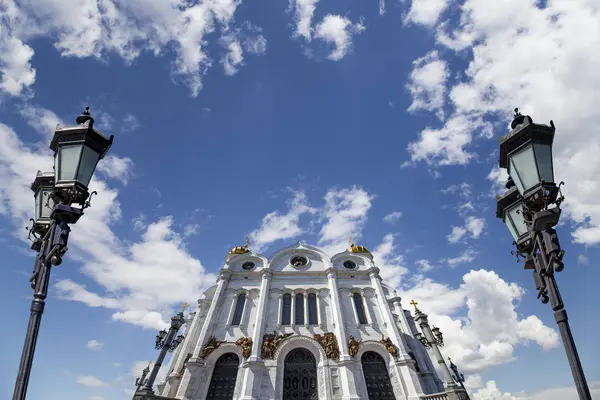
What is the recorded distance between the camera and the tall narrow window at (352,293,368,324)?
25680mm

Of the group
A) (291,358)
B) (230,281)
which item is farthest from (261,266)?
(291,358)

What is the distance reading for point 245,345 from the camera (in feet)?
74.4

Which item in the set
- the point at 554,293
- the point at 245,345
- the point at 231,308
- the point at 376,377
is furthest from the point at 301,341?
the point at 554,293

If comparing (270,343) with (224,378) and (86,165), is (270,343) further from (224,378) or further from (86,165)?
(86,165)

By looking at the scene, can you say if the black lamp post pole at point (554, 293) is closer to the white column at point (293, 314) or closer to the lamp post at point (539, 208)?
the lamp post at point (539, 208)

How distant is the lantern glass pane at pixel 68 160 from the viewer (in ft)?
18.4

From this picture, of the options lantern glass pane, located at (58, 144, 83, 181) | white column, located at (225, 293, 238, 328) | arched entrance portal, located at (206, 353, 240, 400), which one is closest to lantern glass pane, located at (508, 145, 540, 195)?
lantern glass pane, located at (58, 144, 83, 181)

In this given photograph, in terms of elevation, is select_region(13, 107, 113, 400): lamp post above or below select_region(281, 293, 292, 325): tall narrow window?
below

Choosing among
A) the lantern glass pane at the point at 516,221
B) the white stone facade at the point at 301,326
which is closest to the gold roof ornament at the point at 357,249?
the white stone facade at the point at 301,326

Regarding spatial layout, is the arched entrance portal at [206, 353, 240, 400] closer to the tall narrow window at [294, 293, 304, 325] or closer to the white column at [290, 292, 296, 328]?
the white column at [290, 292, 296, 328]

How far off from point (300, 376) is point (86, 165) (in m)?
21.0

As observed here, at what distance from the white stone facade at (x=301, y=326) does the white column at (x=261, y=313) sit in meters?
0.07

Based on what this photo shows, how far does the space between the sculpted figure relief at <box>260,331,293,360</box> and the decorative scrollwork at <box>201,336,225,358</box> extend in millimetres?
3064

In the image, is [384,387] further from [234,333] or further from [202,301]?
[202,301]
